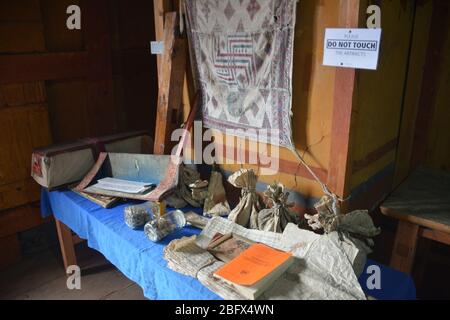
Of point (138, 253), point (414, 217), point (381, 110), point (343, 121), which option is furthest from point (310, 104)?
point (138, 253)

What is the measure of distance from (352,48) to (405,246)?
106cm

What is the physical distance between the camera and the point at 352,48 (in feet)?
4.85

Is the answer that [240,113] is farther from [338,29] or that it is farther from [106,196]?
[106,196]

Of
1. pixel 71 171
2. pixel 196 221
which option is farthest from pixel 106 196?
pixel 196 221

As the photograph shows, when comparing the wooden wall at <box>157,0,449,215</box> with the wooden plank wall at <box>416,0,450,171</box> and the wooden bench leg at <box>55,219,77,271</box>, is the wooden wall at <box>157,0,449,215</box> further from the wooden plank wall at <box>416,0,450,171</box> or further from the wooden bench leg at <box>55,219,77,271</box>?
the wooden bench leg at <box>55,219,77,271</box>

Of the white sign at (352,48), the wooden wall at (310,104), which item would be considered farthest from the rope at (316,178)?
the white sign at (352,48)

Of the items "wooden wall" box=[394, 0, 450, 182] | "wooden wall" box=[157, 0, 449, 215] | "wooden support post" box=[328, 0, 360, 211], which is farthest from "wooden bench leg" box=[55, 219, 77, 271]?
"wooden wall" box=[394, 0, 450, 182]

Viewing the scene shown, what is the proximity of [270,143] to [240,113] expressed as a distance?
0.24 m

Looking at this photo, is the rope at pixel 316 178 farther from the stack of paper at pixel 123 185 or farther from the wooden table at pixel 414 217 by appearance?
the stack of paper at pixel 123 185

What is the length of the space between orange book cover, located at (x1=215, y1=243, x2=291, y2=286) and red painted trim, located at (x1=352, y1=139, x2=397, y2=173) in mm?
608

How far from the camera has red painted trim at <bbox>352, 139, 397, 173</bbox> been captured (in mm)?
1790

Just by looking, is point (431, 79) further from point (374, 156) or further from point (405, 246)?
point (405, 246)

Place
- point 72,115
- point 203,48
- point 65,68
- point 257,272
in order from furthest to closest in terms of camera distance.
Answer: point 72,115 < point 65,68 < point 203,48 < point 257,272

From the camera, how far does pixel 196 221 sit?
190 centimetres
